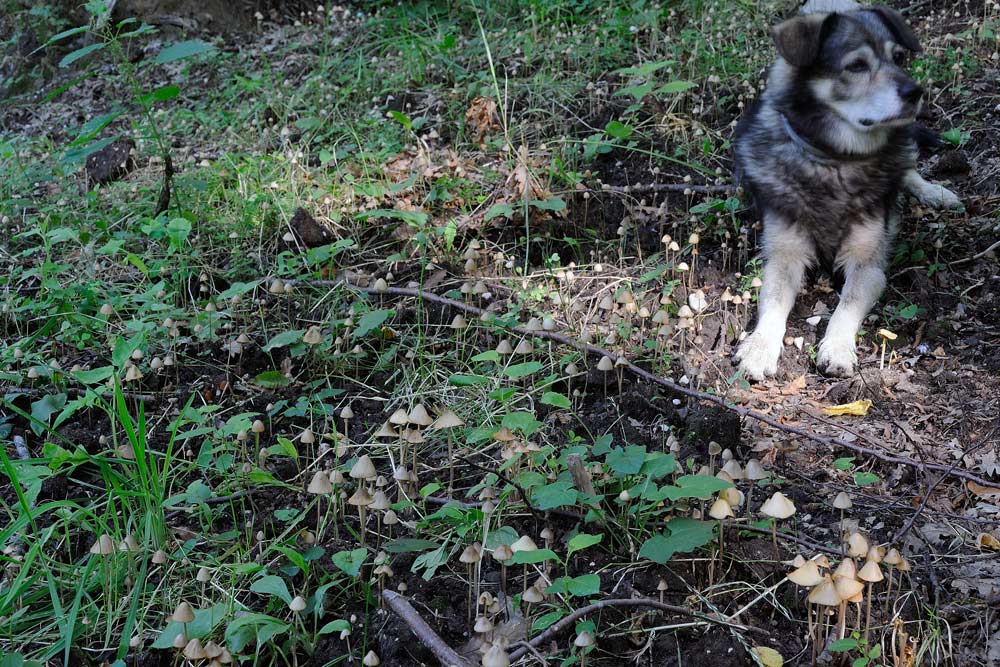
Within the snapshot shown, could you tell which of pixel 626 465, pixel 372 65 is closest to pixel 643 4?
pixel 372 65

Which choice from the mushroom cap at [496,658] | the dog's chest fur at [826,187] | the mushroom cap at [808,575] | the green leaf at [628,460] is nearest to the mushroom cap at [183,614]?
the mushroom cap at [496,658]

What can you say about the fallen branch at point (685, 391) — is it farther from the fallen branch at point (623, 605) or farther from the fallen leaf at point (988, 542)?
the fallen branch at point (623, 605)

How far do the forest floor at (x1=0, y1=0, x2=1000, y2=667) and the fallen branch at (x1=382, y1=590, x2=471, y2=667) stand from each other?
0.02 meters

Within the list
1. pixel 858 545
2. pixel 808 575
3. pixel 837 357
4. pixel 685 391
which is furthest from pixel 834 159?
pixel 808 575

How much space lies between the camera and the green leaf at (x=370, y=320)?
3533mm

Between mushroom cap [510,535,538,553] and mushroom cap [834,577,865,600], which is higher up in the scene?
mushroom cap [834,577,865,600]

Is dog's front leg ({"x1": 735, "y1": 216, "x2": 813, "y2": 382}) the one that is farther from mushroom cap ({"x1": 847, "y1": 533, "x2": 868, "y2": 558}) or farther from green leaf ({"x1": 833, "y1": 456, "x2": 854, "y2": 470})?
mushroom cap ({"x1": 847, "y1": 533, "x2": 868, "y2": 558})

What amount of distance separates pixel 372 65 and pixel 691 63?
2.25 meters

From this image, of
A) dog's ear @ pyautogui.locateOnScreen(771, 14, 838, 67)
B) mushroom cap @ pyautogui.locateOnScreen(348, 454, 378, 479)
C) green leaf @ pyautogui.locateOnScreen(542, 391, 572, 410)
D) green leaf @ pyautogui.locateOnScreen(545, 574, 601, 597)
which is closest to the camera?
green leaf @ pyautogui.locateOnScreen(545, 574, 601, 597)

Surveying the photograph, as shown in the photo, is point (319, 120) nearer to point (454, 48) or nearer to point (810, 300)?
point (454, 48)

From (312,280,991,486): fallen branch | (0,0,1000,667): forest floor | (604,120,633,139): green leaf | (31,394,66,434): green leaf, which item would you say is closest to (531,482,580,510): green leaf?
(0,0,1000,667): forest floor

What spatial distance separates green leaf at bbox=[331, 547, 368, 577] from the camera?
238cm

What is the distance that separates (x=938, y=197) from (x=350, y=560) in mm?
3474

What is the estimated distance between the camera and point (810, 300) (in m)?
4.09
